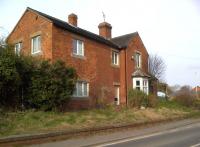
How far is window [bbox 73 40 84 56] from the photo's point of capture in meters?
27.6

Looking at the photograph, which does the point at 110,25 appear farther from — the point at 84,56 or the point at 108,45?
the point at 84,56

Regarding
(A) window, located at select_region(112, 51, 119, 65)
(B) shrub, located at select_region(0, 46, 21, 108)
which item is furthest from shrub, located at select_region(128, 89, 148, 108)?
(B) shrub, located at select_region(0, 46, 21, 108)

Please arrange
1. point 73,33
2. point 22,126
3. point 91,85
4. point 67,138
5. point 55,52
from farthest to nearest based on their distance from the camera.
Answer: point 91,85, point 73,33, point 55,52, point 22,126, point 67,138

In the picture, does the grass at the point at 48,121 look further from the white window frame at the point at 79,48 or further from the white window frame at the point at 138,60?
the white window frame at the point at 138,60

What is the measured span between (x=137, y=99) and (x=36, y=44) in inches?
412

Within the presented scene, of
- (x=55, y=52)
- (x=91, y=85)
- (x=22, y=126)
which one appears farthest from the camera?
(x=91, y=85)

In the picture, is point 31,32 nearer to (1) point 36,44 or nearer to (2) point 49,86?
(1) point 36,44

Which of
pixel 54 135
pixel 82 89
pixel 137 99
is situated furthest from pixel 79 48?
pixel 54 135

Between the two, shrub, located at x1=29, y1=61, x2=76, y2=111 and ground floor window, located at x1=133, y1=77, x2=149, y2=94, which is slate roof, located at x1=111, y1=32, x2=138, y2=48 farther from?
shrub, located at x1=29, y1=61, x2=76, y2=111

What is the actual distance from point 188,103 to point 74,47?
56.4 feet

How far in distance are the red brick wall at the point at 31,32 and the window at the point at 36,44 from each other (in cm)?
35

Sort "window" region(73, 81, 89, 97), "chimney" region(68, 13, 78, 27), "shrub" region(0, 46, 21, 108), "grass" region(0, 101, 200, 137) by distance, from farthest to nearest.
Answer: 1. "chimney" region(68, 13, 78, 27)
2. "window" region(73, 81, 89, 97)
3. "shrub" region(0, 46, 21, 108)
4. "grass" region(0, 101, 200, 137)

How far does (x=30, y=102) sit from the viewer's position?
20.9 m

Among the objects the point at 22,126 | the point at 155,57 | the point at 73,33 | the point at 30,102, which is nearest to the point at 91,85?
the point at 73,33
